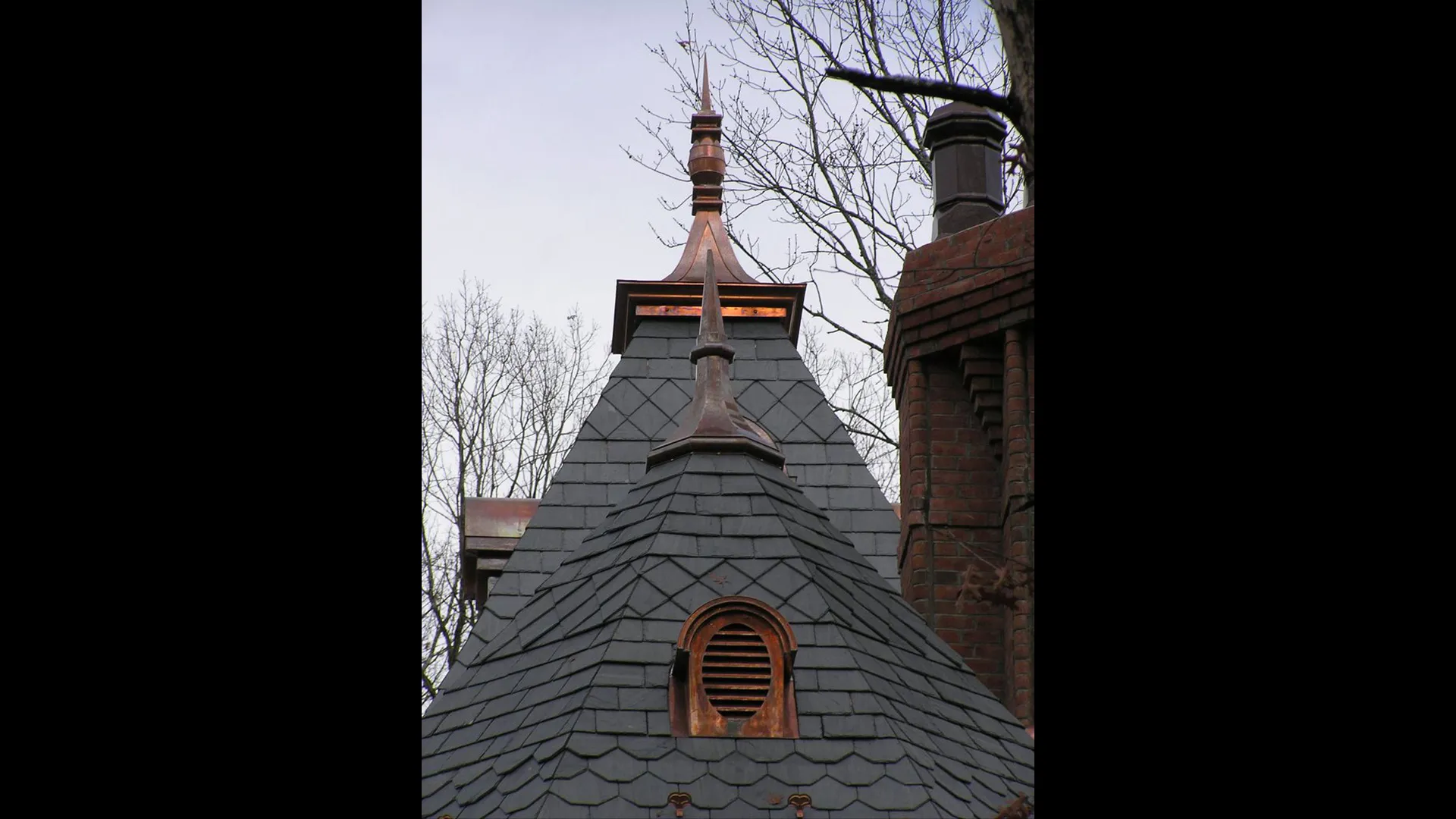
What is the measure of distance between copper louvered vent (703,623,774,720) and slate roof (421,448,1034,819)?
6.9 inches

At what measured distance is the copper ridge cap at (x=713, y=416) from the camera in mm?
10102

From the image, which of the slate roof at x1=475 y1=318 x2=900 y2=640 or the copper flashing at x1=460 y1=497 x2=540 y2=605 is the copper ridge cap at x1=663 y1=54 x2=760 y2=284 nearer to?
the slate roof at x1=475 y1=318 x2=900 y2=640

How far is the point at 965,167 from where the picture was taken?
11.3 m

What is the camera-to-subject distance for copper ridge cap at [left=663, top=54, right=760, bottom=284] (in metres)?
14.5

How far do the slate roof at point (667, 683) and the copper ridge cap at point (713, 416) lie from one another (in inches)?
3.0

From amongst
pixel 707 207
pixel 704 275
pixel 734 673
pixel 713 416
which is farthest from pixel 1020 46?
pixel 707 207

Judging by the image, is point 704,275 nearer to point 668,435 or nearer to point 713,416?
point 668,435

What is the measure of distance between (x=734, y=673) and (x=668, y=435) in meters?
4.06

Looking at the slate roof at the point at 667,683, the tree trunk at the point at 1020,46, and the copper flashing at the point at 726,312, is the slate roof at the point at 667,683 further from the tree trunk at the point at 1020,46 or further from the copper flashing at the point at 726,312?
the tree trunk at the point at 1020,46
